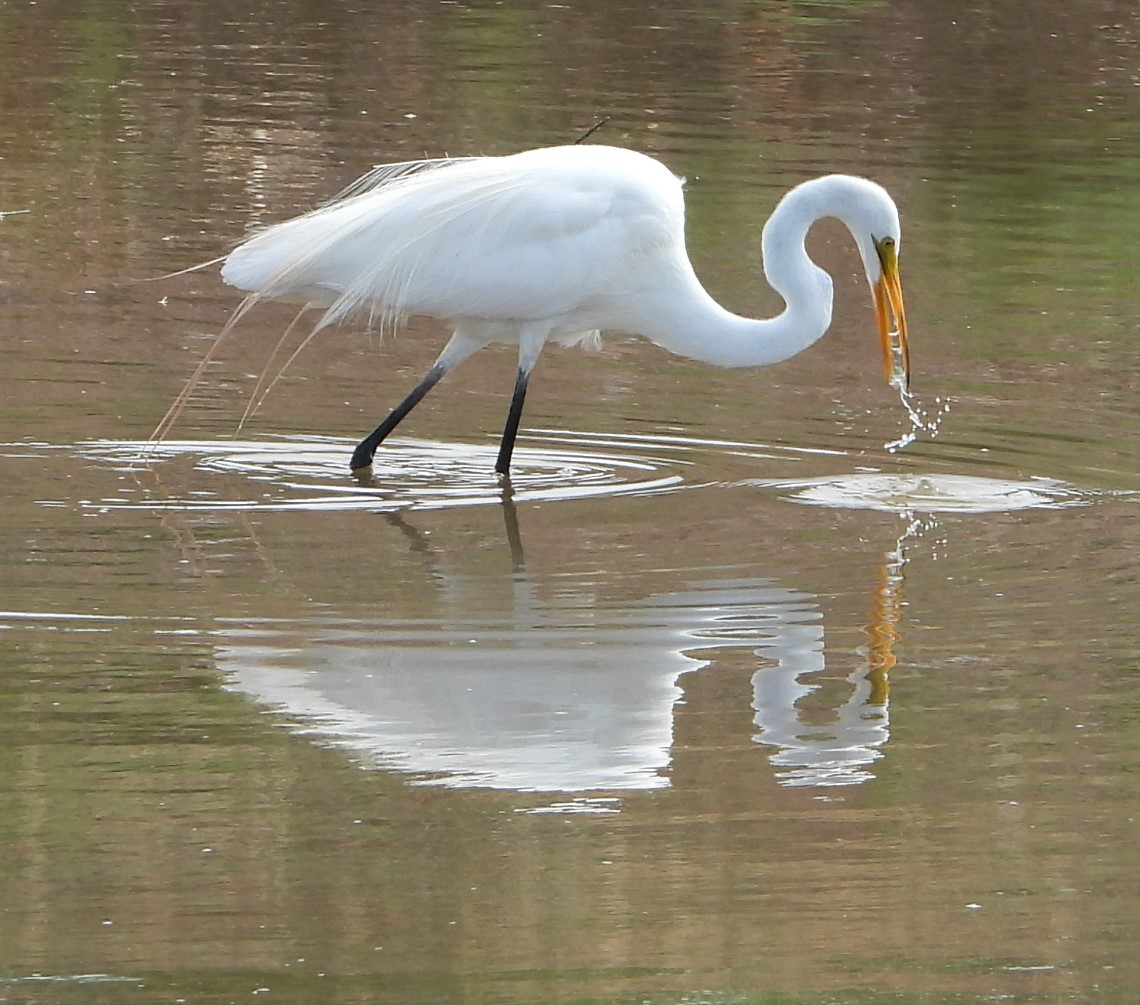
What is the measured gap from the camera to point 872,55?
17.7m

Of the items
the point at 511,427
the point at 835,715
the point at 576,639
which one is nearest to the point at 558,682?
the point at 576,639

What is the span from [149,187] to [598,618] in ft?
23.0

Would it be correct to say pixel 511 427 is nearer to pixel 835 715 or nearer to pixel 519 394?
pixel 519 394

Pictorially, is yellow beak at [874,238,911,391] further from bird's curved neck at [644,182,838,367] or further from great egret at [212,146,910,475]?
bird's curved neck at [644,182,838,367]

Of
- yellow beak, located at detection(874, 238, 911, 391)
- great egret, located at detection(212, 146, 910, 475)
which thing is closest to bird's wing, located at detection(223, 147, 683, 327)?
great egret, located at detection(212, 146, 910, 475)

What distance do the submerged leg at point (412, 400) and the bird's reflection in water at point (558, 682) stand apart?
4.41 feet

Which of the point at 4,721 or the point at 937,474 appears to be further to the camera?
the point at 937,474

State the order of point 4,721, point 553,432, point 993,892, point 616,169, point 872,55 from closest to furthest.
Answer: point 993,892, point 4,721, point 616,169, point 553,432, point 872,55

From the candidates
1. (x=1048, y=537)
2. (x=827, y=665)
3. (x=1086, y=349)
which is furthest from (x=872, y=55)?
(x=827, y=665)

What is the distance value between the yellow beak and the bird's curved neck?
6.0 inches

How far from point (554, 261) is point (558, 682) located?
230 cm

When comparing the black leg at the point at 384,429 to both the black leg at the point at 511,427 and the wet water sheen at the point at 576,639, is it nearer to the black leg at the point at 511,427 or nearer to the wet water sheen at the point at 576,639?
the wet water sheen at the point at 576,639

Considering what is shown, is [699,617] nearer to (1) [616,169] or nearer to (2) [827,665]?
(2) [827,665]

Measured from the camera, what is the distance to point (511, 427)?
7340 mm
